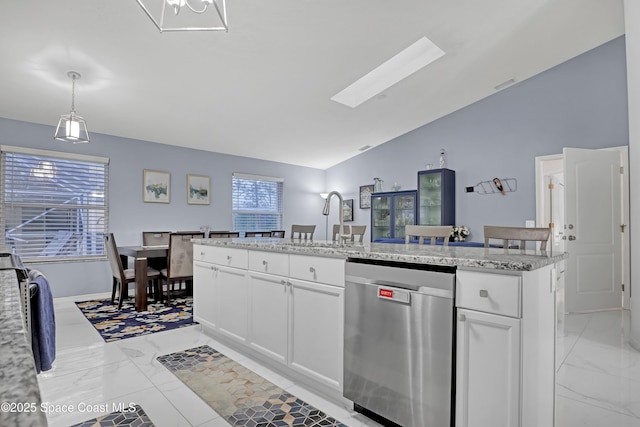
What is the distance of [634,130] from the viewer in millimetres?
2949

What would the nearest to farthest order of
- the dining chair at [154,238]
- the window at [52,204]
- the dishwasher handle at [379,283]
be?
the dishwasher handle at [379,283], the window at [52,204], the dining chair at [154,238]

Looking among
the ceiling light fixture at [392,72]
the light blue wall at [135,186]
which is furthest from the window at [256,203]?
the ceiling light fixture at [392,72]

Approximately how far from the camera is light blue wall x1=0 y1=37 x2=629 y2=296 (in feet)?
14.2

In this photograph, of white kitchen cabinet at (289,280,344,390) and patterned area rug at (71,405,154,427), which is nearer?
patterned area rug at (71,405,154,427)

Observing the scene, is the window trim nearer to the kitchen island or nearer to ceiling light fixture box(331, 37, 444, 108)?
ceiling light fixture box(331, 37, 444, 108)

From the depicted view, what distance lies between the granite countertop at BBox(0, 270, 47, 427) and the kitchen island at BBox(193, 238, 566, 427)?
4.57 ft

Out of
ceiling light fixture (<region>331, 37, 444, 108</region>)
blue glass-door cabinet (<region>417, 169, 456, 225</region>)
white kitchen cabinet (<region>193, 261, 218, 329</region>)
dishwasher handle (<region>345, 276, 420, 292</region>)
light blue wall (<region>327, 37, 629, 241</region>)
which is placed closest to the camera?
dishwasher handle (<region>345, 276, 420, 292</region>)

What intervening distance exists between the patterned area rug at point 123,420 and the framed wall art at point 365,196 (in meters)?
5.69

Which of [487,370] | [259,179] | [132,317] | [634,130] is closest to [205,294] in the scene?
[132,317]

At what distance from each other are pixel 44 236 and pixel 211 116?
268cm

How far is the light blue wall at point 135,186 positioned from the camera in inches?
174

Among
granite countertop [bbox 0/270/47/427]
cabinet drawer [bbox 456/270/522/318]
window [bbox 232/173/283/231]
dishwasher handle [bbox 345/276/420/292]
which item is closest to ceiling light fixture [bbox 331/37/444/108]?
window [bbox 232/173/283/231]

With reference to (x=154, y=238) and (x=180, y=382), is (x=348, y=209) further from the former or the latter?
(x=180, y=382)

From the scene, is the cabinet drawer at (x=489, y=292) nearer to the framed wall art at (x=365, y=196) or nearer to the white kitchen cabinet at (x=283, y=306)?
the white kitchen cabinet at (x=283, y=306)
